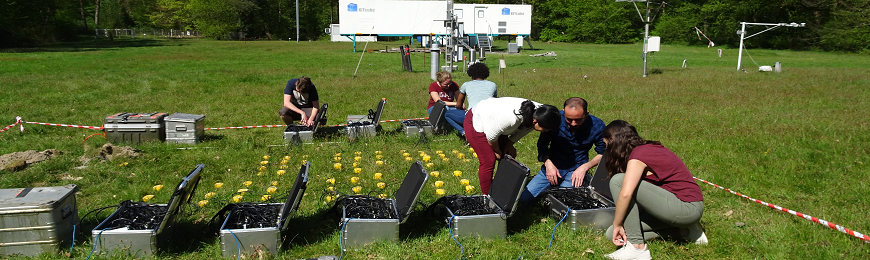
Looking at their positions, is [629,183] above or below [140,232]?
above

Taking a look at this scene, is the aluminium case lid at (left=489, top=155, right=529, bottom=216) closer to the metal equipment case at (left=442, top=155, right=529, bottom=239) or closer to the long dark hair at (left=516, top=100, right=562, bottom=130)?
the metal equipment case at (left=442, top=155, right=529, bottom=239)

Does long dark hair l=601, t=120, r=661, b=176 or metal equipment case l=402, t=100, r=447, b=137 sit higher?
long dark hair l=601, t=120, r=661, b=176

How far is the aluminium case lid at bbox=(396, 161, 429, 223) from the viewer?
14.2 ft

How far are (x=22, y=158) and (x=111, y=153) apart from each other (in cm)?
Result: 102

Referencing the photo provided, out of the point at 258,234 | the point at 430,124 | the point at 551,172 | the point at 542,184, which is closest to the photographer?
the point at 258,234

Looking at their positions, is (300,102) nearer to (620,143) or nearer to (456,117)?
(456,117)

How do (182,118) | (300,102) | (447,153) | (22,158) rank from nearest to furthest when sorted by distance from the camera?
(22,158) < (447,153) < (182,118) < (300,102)

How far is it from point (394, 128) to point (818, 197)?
6.54 m

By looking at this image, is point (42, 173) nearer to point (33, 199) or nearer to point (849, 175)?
point (33, 199)

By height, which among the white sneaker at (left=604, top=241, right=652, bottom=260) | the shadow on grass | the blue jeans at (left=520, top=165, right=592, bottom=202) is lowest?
the white sneaker at (left=604, top=241, right=652, bottom=260)

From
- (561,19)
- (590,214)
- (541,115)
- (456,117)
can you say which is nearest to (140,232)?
(541,115)

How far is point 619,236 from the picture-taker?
13.9ft

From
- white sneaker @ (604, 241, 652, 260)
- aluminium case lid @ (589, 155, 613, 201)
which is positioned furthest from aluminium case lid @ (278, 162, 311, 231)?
aluminium case lid @ (589, 155, 613, 201)

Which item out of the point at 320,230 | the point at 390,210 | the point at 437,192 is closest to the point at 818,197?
the point at 437,192
